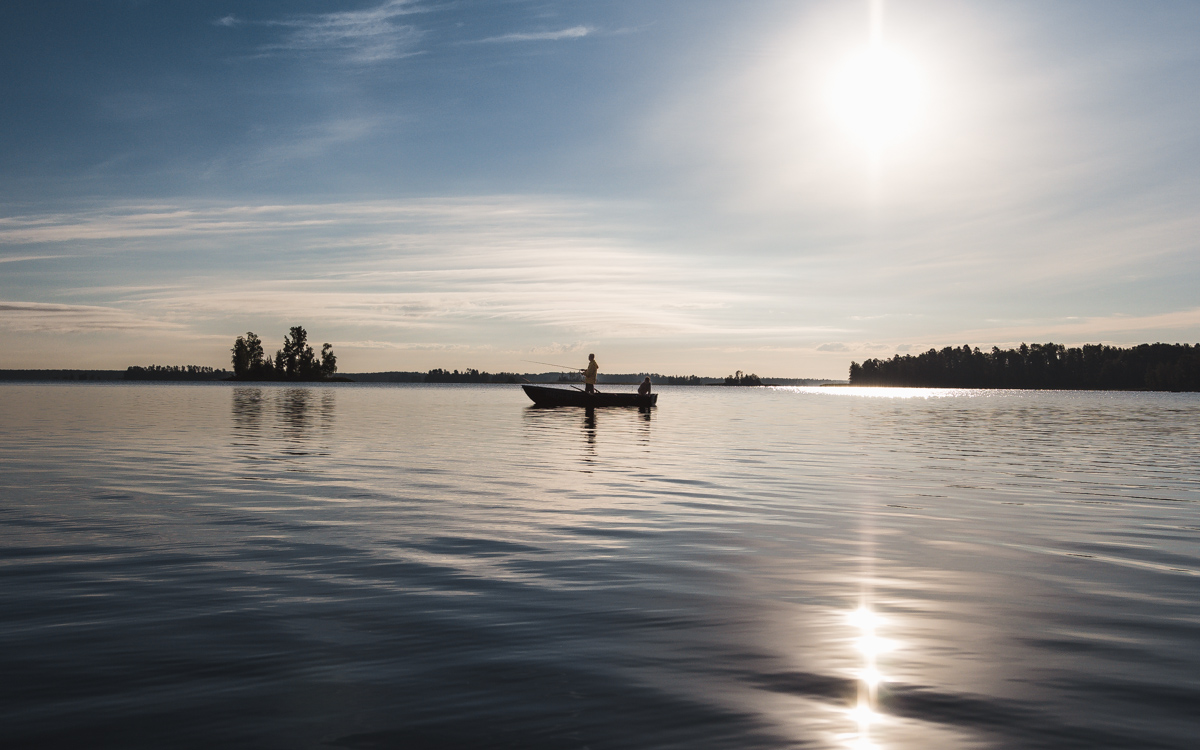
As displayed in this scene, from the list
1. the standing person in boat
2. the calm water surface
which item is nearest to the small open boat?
the standing person in boat

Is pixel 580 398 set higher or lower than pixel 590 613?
higher

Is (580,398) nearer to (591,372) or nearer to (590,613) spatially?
(591,372)

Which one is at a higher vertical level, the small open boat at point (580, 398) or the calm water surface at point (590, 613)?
the small open boat at point (580, 398)

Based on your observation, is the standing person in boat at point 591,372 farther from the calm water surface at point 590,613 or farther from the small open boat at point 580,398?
the calm water surface at point 590,613

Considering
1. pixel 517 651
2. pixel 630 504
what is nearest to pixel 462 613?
pixel 517 651

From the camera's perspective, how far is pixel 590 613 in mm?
7848

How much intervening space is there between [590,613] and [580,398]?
4933 cm

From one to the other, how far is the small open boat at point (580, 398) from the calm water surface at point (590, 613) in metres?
37.1

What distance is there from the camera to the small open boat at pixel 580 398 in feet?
185

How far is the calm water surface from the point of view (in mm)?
5184

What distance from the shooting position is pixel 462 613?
7.73 meters

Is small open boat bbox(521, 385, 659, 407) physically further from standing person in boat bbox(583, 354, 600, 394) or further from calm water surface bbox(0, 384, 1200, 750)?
calm water surface bbox(0, 384, 1200, 750)

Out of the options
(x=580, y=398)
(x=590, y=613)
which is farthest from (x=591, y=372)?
(x=590, y=613)

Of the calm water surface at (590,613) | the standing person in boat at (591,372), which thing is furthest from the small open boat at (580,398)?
the calm water surface at (590,613)
